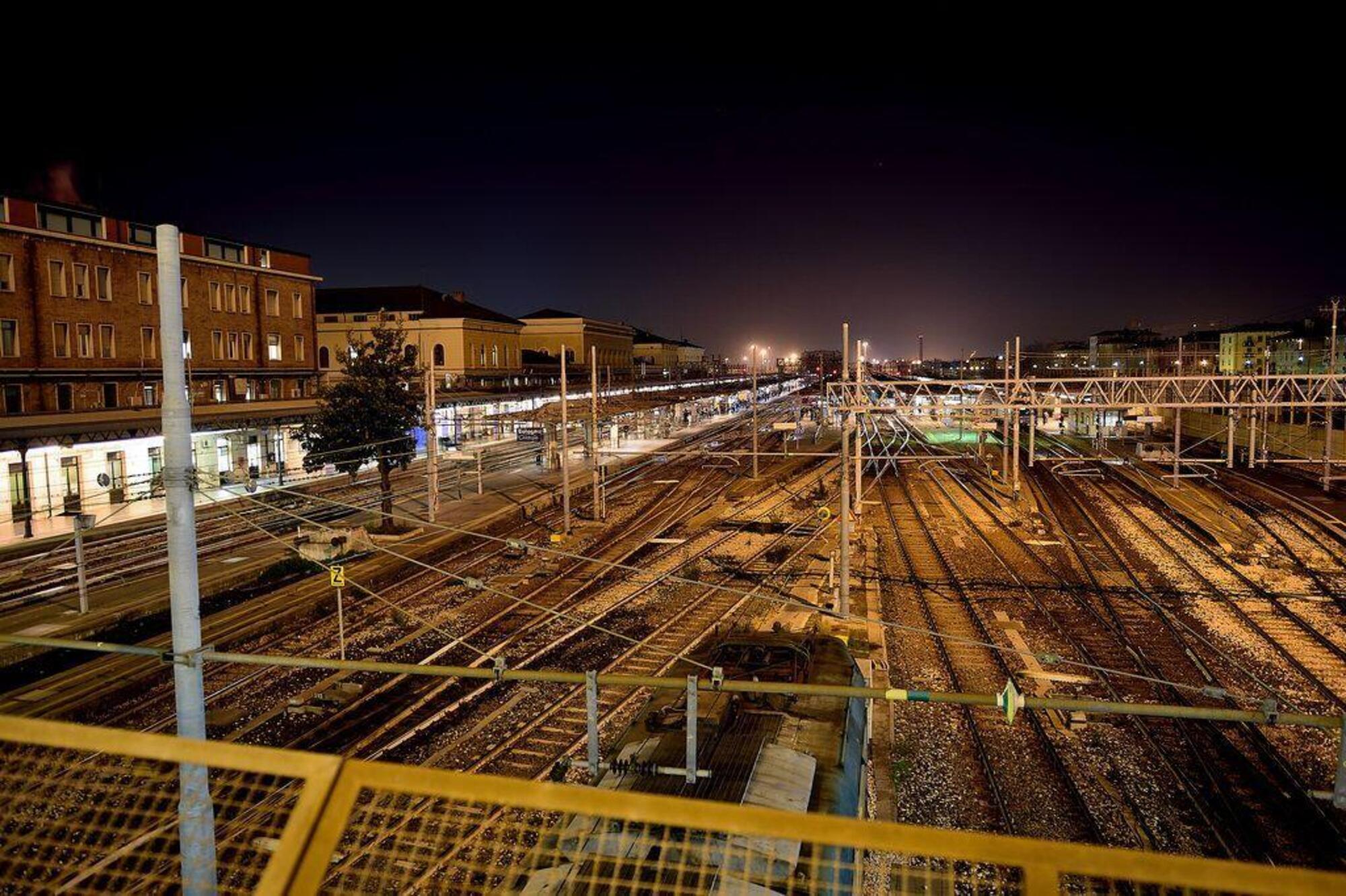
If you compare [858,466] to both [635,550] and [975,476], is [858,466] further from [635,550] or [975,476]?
[975,476]

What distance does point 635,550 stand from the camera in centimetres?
2269

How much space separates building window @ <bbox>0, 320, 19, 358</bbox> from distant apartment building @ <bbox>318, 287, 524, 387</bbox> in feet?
89.6

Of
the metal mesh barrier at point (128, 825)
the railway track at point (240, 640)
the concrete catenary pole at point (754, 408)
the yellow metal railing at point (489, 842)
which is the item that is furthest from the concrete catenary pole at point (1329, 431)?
the metal mesh barrier at point (128, 825)

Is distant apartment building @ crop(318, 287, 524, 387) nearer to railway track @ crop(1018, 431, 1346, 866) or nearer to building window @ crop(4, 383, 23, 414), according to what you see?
building window @ crop(4, 383, 23, 414)

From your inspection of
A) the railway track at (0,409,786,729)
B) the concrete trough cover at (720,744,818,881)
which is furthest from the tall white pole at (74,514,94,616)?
the concrete trough cover at (720,744,818,881)

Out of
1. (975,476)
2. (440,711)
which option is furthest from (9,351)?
(975,476)

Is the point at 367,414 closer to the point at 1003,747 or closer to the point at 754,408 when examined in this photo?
the point at 754,408

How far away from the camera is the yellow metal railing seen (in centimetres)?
203

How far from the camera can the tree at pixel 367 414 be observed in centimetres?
2319

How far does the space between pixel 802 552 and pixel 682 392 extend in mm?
48098

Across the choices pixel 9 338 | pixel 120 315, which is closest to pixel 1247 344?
pixel 120 315

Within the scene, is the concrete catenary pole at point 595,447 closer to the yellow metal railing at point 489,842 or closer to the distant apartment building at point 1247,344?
the yellow metal railing at point 489,842

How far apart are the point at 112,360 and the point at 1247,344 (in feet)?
434

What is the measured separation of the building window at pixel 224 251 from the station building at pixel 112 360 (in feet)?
0.17
